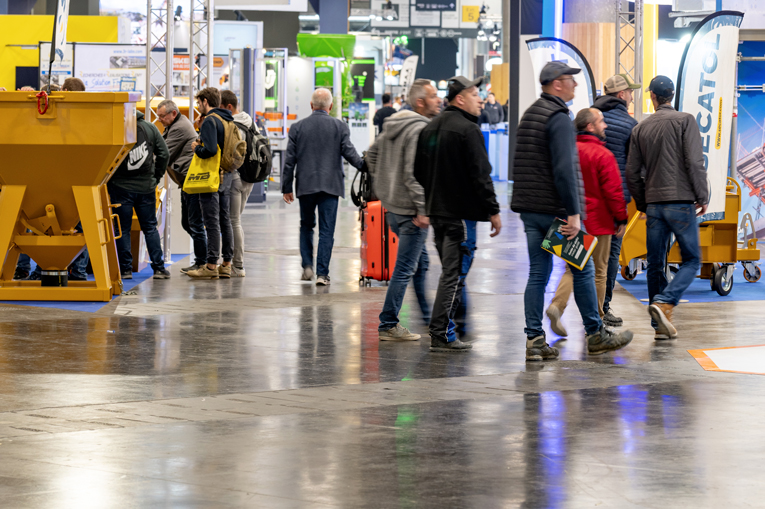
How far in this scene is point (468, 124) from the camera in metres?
6.23

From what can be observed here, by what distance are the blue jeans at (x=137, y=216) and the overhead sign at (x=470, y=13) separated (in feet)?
124

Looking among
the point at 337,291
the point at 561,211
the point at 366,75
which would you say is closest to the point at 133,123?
the point at 337,291

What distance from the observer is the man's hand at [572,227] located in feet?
19.5

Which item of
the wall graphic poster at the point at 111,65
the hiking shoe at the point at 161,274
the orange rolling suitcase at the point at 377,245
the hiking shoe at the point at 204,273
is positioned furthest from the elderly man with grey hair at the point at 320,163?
the wall graphic poster at the point at 111,65

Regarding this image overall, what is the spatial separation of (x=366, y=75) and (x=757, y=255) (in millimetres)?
20645

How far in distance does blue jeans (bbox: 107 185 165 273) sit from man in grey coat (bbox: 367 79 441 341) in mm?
3685

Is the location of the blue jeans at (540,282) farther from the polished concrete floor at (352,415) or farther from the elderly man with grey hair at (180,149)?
the elderly man with grey hair at (180,149)

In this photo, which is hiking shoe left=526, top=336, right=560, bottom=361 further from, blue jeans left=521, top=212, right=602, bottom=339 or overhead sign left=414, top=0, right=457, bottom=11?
overhead sign left=414, top=0, right=457, bottom=11

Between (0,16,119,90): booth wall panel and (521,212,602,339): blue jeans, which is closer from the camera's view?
(521,212,602,339): blue jeans

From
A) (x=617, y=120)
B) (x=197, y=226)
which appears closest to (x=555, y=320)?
(x=617, y=120)

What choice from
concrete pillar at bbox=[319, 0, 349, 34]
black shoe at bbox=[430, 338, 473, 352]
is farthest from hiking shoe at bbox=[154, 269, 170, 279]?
concrete pillar at bbox=[319, 0, 349, 34]

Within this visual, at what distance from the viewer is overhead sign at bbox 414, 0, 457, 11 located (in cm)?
4453

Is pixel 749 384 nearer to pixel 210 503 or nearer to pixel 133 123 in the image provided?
pixel 210 503

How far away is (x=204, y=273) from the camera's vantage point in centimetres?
1023
